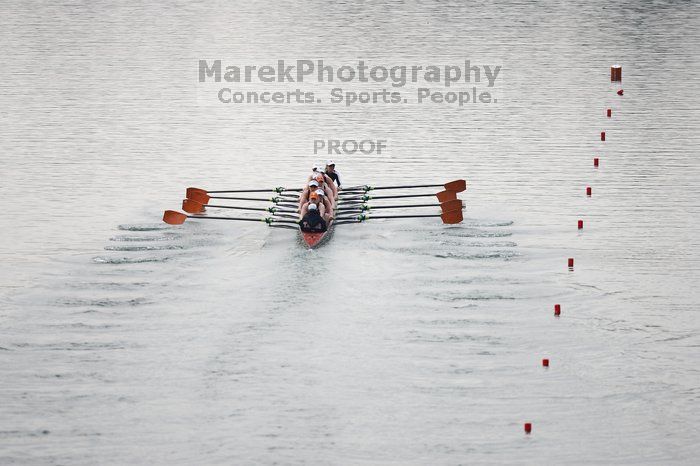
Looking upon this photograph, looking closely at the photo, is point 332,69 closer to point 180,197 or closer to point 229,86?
point 229,86

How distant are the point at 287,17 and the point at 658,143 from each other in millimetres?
34881

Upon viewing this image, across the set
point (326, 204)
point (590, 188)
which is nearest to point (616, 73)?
point (590, 188)

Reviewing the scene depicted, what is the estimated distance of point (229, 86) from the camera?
158ft

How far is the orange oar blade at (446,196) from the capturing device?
29.8m

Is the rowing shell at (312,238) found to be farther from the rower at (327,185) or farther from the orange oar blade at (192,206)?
the orange oar blade at (192,206)

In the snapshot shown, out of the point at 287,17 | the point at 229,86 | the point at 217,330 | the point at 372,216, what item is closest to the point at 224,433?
the point at 217,330

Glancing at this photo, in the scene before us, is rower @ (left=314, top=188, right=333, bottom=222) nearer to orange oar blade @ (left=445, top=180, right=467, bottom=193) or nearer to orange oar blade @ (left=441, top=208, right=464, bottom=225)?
orange oar blade @ (left=441, top=208, right=464, bottom=225)

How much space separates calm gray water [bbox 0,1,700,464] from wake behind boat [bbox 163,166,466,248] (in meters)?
0.45

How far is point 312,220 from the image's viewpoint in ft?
85.8

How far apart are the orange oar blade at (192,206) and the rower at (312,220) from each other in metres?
3.85

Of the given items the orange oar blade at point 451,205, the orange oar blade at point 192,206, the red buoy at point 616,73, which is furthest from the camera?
the red buoy at point 616,73

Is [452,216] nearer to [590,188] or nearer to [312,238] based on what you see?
[312,238]

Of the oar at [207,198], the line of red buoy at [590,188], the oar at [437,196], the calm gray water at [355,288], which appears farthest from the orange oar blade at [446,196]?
the oar at [207,198]

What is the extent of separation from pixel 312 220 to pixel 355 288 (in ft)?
9.78
